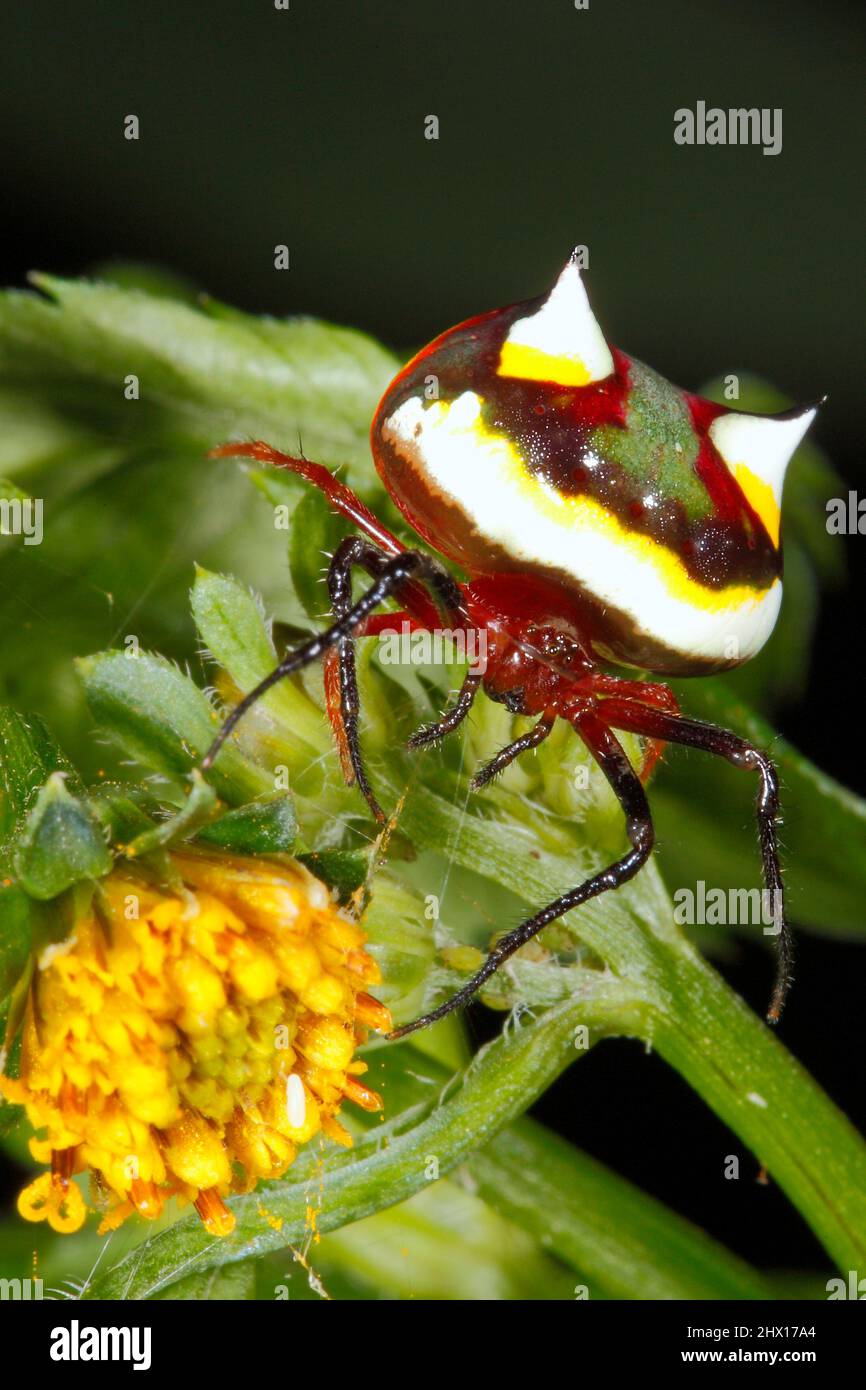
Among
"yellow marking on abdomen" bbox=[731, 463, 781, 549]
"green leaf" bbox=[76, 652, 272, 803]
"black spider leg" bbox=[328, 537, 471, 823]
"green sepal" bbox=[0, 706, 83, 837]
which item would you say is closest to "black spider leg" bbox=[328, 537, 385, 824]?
"black spider leg" bbox=[328, 537, 471, 823]

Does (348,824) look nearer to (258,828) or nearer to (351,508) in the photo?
(258,828)

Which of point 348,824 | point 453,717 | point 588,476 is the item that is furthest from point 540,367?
point 348,824

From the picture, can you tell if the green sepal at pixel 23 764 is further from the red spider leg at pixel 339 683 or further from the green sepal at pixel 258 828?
the red spider leg at pixel 339 683

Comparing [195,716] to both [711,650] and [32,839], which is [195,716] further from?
[711,650]

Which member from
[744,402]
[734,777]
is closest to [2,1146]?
[734,777]

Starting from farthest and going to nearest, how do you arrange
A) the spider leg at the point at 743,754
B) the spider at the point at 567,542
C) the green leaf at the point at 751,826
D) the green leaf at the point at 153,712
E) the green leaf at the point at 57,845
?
the green leaf at the point at 751,826
the spider leg at the point at 743,754
the spider at the point at 567,542
the green leaf at the point at 153,712
the green leaf at the point at 57,845

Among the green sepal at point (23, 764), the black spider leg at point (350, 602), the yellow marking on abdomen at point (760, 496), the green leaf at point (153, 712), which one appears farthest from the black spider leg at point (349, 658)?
the yellow marking on abdomen at point (760, 496)
